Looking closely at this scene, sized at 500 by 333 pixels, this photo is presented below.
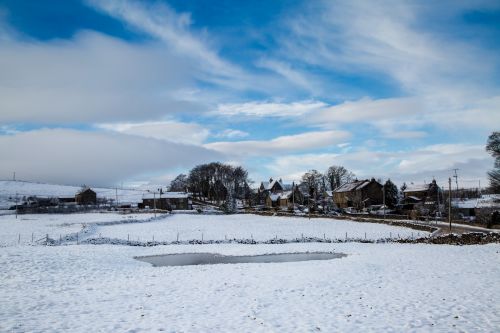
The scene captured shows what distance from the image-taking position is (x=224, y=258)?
35281 mm

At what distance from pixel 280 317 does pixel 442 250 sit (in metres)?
25.4

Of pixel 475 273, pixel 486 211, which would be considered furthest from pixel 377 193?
pixel 475 273

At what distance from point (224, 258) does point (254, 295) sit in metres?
17.0

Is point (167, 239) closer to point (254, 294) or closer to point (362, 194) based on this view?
point (254, 294)

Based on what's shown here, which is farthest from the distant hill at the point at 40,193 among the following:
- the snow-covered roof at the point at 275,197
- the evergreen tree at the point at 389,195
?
the evergreen tree at the point at 389,195

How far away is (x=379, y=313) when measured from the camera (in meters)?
15.1

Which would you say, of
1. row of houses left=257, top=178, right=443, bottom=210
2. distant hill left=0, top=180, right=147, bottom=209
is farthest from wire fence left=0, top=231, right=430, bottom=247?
distant hill left=0, top=180, right=147, bottom=209

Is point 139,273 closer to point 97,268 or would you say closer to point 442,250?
point 97,268

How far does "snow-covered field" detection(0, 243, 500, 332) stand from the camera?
1385 centimetres

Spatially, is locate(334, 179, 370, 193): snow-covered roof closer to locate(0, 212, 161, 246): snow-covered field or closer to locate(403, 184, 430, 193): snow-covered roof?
locate(403, 184, 430, 193): snow-covered roof

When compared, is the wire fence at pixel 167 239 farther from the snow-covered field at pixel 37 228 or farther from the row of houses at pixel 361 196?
the row of houses at pixel 361 196

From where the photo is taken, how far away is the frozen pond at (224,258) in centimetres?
3305

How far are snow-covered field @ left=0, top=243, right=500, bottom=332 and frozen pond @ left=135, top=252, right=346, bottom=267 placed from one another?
3.96m

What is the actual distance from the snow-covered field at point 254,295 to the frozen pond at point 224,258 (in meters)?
3.96
